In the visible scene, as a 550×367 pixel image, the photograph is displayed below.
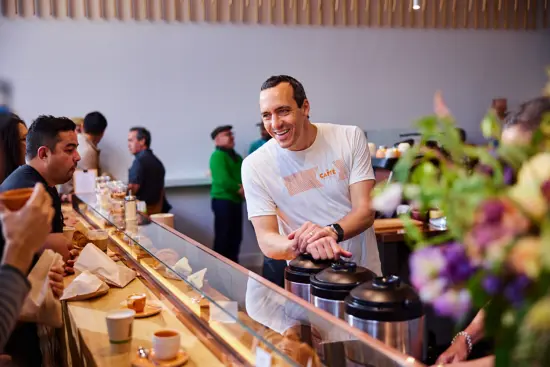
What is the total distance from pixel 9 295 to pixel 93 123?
17.6 ft

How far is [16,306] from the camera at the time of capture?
1442mm

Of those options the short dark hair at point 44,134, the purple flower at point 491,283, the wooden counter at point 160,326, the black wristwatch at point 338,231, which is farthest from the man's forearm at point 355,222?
the purple flower at point 491,283

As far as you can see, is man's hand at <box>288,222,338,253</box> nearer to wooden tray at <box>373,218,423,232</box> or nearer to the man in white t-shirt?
the man in white t-shirt

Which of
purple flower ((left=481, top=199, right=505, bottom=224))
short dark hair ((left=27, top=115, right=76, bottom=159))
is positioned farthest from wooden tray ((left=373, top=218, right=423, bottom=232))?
purple flower ((left=481, top=199, right=505, bottom=224))

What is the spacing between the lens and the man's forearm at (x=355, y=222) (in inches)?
106

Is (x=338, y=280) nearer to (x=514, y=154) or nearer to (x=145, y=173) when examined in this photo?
(x=514, y=154)

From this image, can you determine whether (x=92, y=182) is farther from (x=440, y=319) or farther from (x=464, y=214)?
(x=464, y=214)

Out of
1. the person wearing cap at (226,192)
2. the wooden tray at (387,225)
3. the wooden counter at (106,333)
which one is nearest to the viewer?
the wooden counter at (106,333)

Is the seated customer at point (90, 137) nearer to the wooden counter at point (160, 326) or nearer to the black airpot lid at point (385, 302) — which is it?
the wooden counter at point (160, 326)

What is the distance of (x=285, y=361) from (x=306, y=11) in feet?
23.1

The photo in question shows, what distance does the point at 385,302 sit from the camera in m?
1.40

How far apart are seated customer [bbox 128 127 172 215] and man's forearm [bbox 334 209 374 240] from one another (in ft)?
13.4

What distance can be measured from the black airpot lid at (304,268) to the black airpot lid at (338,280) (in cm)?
19

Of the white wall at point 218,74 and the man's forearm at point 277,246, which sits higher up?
the white wall at point 218,74
